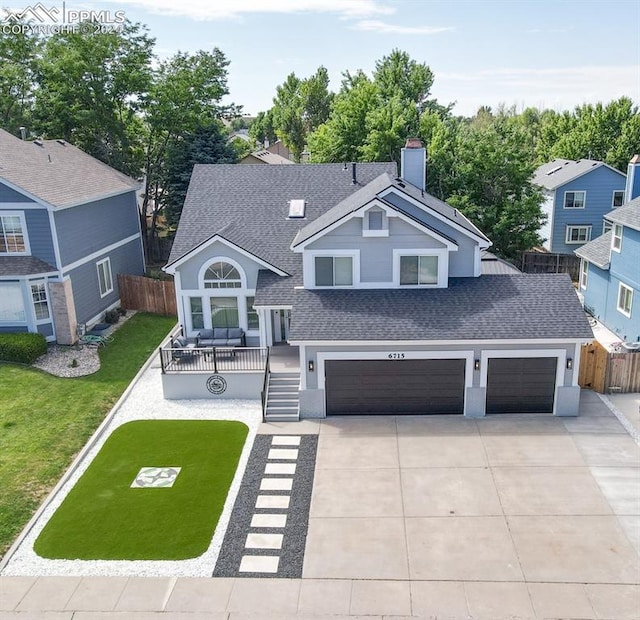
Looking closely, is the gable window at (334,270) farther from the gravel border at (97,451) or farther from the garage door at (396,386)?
the gravel border at (97,451)

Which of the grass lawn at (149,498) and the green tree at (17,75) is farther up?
the green tree at (17,75)

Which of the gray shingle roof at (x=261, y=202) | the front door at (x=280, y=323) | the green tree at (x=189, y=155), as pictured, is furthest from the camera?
the green tree at (x=189, y=155)

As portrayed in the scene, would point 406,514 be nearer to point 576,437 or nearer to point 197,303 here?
point 576,437

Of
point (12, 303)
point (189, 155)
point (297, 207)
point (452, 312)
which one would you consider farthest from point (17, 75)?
point (452, 312)

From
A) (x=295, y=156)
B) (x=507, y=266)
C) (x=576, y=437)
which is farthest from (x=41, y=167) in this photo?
(x=295, y=156)

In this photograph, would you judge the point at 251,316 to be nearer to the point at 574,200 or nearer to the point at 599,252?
the point at 599,252

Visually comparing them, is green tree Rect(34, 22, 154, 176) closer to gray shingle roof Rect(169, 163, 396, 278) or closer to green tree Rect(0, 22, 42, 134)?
green tree Rect(0, 22, 42, 134)

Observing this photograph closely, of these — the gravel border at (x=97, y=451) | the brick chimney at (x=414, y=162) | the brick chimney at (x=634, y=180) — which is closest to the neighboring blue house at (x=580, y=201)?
the brick chimney at (x=634, y=180)
